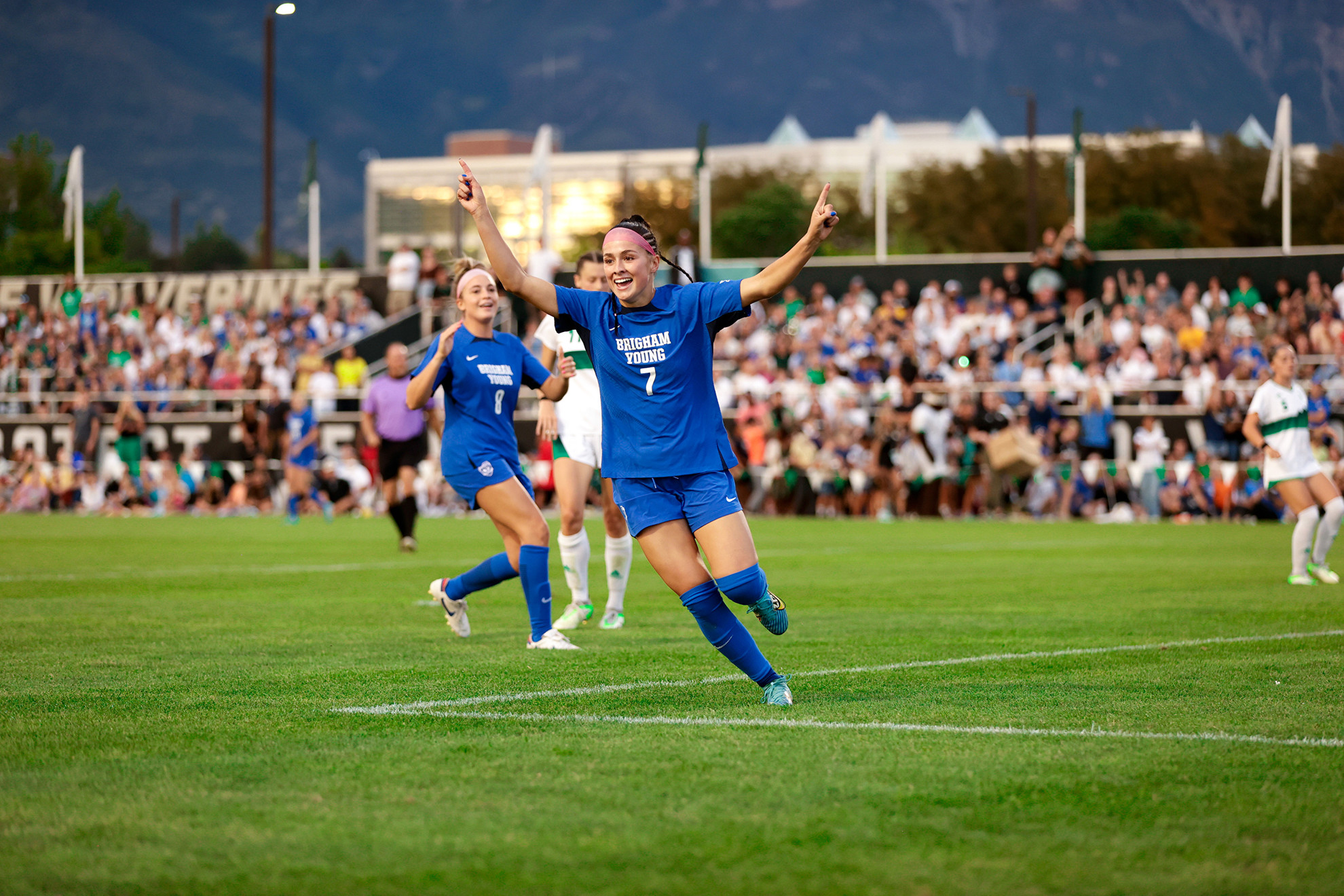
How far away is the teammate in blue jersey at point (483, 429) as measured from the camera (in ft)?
30.3

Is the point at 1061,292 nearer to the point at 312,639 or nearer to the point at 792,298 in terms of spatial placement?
the point at 792,298

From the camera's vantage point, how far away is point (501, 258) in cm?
652

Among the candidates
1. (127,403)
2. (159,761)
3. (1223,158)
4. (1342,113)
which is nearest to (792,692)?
(159,761)

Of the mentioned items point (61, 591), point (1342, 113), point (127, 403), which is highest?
point (1342, 113)

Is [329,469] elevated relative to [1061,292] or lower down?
lower down

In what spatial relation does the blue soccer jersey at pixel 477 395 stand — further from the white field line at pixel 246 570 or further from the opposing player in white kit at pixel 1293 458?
the opposing player in white kit at pixel 1293 458

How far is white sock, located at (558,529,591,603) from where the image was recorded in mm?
10820

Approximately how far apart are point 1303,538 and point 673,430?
8.51 metres

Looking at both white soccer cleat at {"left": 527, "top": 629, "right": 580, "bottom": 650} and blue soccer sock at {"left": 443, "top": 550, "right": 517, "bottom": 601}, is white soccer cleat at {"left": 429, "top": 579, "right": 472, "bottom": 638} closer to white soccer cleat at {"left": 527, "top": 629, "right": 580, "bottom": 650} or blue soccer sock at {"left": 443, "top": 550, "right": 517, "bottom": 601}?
blue soccer sock at {"left": 443, "top": 550, "right": 517, "bottom": 601}

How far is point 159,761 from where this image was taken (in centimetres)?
542

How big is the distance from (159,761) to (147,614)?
5.71 meters

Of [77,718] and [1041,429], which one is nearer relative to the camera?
[77,718]

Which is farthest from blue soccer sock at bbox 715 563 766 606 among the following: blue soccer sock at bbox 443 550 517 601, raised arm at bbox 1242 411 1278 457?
raised arm at bbox 1242 411 1278 457

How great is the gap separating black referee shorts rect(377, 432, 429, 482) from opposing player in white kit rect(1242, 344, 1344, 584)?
30.2ft
